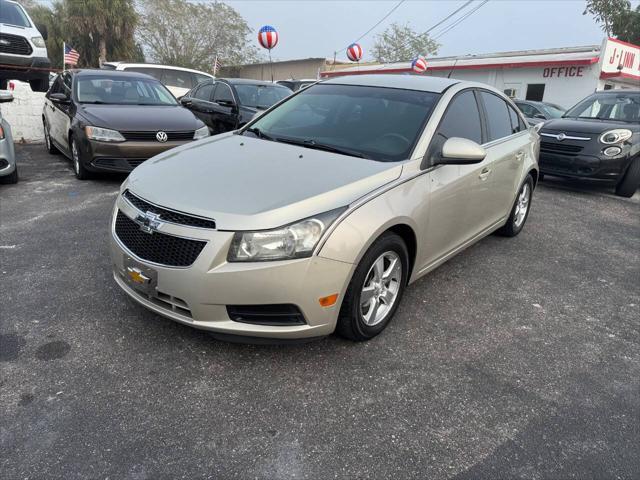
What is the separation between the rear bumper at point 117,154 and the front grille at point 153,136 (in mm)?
71

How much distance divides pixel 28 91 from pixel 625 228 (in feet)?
38.3

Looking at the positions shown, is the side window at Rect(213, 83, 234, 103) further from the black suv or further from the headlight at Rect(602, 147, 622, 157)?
the headlight at Rect(602, 147, 622, 157)

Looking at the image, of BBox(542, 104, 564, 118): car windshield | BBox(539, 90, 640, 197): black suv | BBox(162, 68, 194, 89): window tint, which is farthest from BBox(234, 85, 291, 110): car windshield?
BBox(542, 104, 564, 118): car windshield

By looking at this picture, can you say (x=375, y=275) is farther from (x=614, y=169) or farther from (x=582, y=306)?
(x=614, y=169)

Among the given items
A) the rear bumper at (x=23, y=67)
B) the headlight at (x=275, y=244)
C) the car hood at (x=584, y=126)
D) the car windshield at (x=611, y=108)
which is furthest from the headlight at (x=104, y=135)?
the car windshield at (x=611, y=108)

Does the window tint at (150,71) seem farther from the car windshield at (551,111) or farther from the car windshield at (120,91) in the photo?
the car windshield at (551,111)

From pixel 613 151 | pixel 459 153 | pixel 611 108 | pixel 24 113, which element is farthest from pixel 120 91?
pixel 611 108

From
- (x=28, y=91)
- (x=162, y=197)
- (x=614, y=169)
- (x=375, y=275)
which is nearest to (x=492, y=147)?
(x=375, y=275)

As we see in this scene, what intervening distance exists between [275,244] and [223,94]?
26.0 feet

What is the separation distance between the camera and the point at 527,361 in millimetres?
3092

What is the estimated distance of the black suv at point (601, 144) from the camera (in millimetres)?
7656

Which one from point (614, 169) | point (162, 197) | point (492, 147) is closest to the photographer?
point (162, 197)

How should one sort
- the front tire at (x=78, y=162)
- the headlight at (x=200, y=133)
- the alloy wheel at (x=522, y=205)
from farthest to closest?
the headlight at (x=200, y=133), the front tire at (x=78, y=162), the alloy wheel at (x=522, y=205)

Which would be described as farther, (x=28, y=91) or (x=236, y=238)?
(x=28, y=91)
